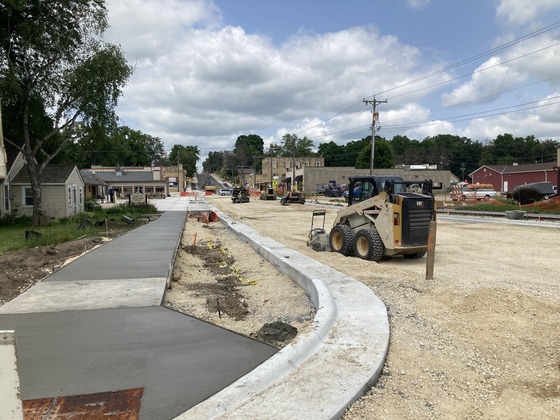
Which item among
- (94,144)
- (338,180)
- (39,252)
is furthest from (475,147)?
(39,252)

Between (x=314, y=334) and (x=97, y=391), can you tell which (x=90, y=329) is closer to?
(x=97, y=391)

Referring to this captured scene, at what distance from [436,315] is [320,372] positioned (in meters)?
2.68

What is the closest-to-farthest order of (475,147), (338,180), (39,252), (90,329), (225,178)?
(90,329), (39,252), (338,180), (475,147), (225,178)

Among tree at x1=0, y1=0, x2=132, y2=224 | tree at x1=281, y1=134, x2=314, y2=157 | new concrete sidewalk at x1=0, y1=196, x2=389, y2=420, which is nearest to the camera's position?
new concrete sidewalk at x1=0, y1=196, x2=389, y2=420

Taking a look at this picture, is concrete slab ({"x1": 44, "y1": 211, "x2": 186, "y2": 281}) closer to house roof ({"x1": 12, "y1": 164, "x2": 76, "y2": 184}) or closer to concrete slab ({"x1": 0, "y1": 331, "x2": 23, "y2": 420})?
concrete slab ({"x1": 0, "y1": 331, "x2": 23, "y2": 420})

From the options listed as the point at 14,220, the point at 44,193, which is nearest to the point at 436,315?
the point at 14,220

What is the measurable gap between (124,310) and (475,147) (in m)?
156

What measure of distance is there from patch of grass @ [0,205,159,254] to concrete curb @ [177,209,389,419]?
1246 cm

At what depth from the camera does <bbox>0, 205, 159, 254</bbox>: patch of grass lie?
51.6 feet

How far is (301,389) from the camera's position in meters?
3.76

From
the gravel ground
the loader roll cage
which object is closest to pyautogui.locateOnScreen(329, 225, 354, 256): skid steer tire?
the gravel ground

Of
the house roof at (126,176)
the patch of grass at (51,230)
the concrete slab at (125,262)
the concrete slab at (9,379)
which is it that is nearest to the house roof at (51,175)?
the patch of grass at (51,230)

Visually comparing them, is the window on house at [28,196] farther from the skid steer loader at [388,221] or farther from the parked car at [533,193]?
the parked car at [533,193]

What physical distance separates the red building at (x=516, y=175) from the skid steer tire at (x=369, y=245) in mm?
64600
